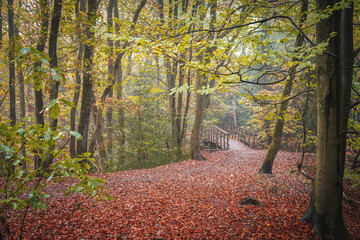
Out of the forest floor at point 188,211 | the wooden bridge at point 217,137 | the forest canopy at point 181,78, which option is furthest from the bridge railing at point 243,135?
the forest floor at point 188,211

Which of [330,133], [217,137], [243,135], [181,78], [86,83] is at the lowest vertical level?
[243,135]

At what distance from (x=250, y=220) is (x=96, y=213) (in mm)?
3081

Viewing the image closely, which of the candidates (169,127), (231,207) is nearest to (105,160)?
(169,127)

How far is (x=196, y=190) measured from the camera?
5512mm

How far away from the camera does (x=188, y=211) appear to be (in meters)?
4.28

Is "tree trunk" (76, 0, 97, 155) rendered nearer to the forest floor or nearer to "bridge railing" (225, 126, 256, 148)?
the forest floor

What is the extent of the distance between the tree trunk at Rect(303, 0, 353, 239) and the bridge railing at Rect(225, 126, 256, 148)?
1328cm

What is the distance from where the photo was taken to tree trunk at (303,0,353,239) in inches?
122

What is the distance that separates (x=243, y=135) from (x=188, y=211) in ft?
52.2

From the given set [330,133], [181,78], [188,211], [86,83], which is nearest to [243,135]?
[181,78]

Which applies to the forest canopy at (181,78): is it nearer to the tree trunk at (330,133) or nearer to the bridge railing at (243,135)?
the tree trunk at (330,133)

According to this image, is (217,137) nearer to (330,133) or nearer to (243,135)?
(243,135)

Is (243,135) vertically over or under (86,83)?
under

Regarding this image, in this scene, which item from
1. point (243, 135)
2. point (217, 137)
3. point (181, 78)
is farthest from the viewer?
point (243, 135)
